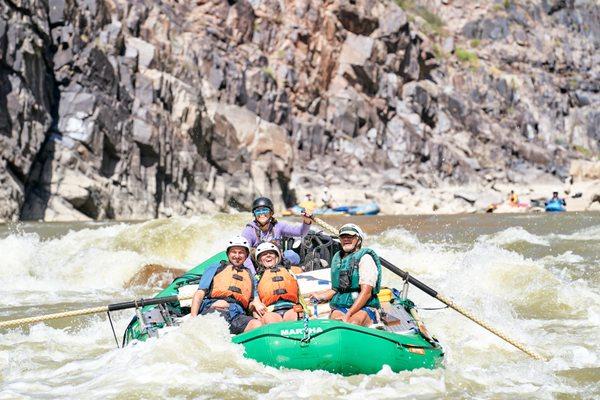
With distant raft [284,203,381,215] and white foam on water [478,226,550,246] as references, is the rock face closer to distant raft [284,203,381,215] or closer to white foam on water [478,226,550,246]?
distant raft [284,203,381,215]

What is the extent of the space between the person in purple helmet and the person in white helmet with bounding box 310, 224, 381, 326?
1811 mm

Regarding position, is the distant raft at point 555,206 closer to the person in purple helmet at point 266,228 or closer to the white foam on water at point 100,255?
the white foam on water at point 100,255

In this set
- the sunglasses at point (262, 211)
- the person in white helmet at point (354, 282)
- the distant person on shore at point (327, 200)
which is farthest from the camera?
the distant person on shore at point (327, 200)

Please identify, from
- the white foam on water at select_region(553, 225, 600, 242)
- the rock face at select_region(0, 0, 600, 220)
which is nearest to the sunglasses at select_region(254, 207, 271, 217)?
the white foam on water at select_region(553, 225, 600, 242)

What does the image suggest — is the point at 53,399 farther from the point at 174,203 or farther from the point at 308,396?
the point at 174,203

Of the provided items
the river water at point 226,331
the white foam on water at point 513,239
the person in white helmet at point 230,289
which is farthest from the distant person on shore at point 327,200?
the person in white helmet at point 230,289

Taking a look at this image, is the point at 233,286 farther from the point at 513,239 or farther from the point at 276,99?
the point at 276,99

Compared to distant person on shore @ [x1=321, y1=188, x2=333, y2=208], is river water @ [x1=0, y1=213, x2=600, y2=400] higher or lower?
lower

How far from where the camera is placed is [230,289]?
21.3 feet

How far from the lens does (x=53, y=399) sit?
5367 mm

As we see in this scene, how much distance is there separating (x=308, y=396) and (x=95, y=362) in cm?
227

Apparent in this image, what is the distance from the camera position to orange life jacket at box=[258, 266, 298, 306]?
6418 millimetres

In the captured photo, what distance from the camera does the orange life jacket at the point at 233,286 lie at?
6.48 metres

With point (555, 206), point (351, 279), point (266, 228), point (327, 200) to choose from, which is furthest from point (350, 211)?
point (351, 279)
